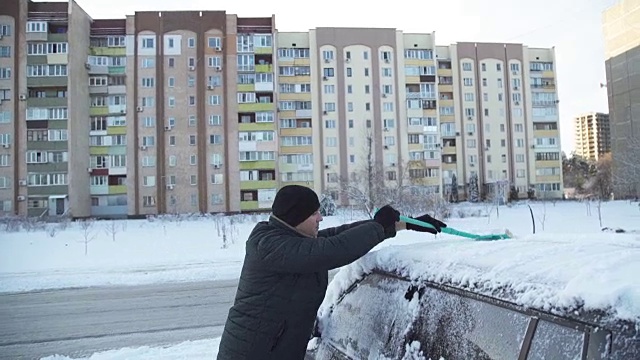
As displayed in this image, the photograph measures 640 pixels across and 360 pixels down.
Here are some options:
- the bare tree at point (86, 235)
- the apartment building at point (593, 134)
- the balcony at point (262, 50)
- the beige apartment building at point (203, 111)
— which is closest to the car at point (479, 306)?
the bare tree at point (86, 235)

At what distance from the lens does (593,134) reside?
11656cm

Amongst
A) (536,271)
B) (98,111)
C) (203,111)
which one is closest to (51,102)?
(98,111)

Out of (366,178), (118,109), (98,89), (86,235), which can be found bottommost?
(86,235)

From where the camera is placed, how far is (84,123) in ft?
172

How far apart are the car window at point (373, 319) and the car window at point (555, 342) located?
0.62m

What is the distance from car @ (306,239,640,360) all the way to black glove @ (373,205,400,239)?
102 millimetres

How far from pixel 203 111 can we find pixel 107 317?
46969mm

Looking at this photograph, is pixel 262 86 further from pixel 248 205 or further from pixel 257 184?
pixel 248 205

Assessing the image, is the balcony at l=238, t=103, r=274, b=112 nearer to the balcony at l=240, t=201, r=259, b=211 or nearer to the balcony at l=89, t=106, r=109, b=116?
the balcony at l=240, t=201, r=259, b=211

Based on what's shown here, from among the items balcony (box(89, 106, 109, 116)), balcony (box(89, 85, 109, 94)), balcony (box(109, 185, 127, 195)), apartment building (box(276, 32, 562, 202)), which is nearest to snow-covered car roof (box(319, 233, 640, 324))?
apartment building (box(276, 32, 562, 202))

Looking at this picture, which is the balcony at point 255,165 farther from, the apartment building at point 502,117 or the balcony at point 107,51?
the apartment building at point 502,117

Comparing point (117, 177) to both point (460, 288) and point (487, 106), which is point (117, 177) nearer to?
point (487, 106)

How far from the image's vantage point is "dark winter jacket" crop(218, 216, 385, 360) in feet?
7.08

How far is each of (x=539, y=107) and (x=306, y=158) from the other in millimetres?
33494
